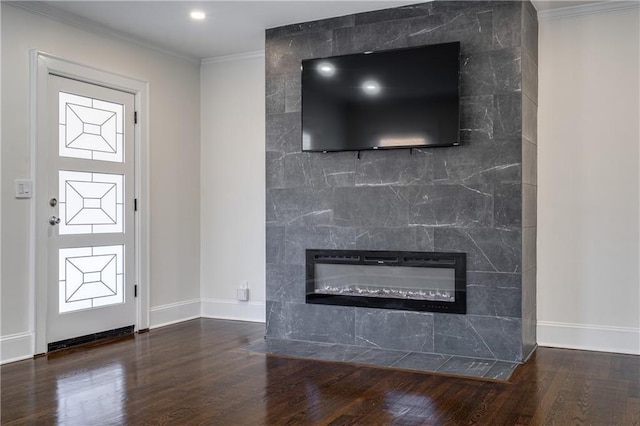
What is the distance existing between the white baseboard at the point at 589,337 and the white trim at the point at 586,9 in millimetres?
2286

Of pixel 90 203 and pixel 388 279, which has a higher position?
pixel 90 203

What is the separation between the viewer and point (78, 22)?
4.60 meters

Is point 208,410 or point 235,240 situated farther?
point 235,240

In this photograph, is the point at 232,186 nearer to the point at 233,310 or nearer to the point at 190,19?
the point at 233,310

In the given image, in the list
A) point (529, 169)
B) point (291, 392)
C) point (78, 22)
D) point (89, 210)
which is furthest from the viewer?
point (89, 210)

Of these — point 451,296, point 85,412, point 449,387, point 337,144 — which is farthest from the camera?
point 337,144

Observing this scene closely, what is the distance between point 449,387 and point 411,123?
6.07 ft

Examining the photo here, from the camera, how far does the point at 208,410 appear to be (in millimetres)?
3045

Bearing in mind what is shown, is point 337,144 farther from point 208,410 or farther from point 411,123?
point 208,410

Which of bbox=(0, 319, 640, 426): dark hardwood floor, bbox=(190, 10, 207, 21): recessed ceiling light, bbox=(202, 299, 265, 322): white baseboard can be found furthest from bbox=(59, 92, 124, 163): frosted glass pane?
bbox=(202, 299, 265, 322): white baseboard

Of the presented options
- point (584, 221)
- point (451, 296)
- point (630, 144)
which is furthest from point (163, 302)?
→ point (630, 144)

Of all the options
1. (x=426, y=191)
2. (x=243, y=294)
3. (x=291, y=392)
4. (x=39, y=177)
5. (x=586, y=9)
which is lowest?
(x=291, y=392)

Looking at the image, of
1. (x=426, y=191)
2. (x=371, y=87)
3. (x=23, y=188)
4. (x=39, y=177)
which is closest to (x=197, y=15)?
(x=371, y=87)

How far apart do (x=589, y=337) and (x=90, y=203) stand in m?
3.93
